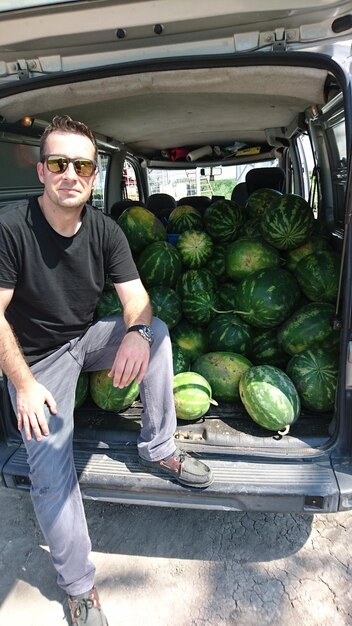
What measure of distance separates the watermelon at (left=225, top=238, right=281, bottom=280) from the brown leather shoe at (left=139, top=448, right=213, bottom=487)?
1.46 meters

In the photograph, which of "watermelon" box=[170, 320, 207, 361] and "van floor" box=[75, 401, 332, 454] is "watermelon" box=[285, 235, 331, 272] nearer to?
"watermelon" box=[170, 320, 207, 361]

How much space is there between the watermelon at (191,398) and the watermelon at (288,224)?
1.26 m

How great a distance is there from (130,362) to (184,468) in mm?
544

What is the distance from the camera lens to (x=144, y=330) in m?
2.13

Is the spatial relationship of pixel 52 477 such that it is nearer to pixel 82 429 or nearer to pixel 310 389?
pixel 82 429

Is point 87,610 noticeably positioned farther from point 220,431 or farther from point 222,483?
point 220,431

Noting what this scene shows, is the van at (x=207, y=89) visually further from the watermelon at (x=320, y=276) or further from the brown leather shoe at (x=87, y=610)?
the brown leather shoe at (x=87, y=610)

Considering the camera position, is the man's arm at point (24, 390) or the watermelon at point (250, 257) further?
the watermelon at point (250, 257)

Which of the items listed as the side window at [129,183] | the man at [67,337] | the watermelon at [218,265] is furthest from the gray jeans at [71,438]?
the side window at [129,183]

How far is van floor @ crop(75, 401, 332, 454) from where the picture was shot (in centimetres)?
220

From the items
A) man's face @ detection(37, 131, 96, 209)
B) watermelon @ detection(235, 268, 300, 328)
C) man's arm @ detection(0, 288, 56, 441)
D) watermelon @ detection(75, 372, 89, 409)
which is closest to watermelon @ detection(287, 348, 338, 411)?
watermelon @ detection(235, 268, 300, 328)

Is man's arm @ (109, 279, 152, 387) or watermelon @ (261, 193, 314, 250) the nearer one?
man's arm @ (109, 279, 152, 387)

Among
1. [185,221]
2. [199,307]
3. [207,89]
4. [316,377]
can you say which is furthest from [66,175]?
[185,221]

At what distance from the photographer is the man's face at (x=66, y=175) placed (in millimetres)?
1985
